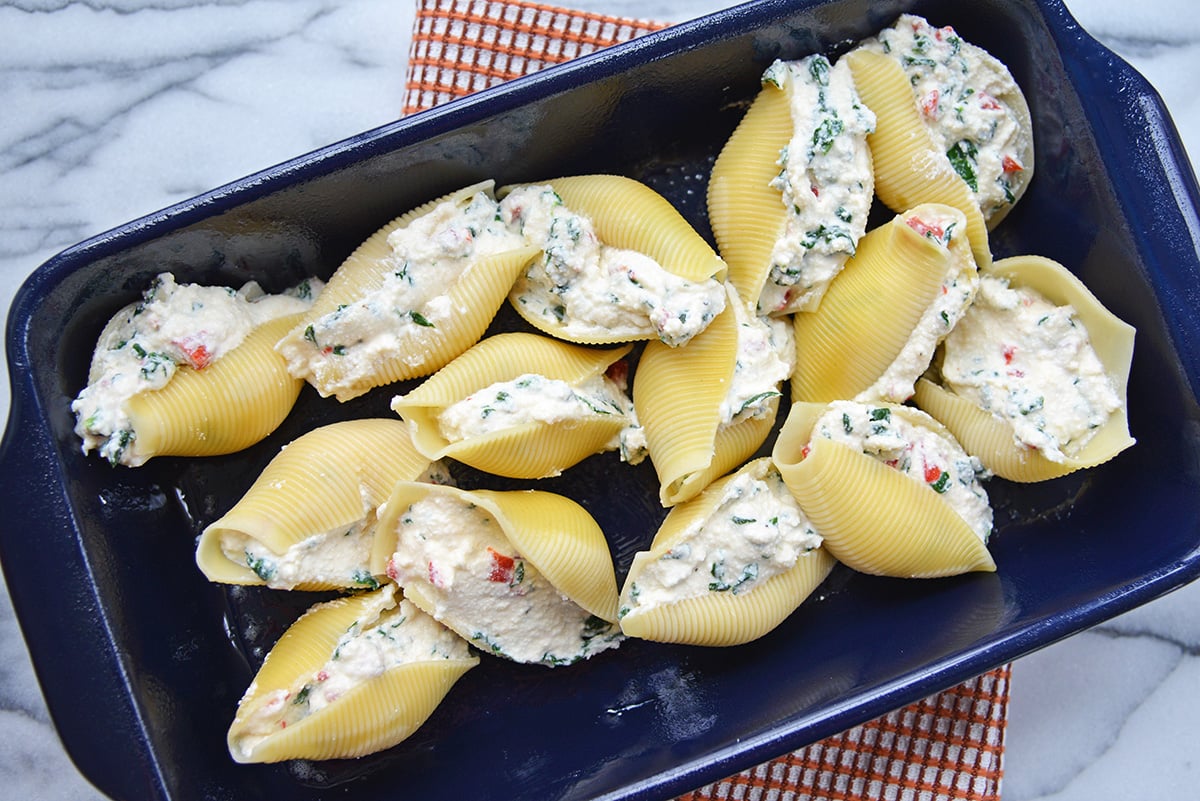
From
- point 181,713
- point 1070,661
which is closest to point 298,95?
point 181,713

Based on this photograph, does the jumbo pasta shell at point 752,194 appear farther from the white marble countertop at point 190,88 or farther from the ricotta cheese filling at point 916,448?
the white marble countertop at point 190,88

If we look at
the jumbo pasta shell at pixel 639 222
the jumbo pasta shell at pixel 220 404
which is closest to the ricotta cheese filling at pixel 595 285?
the jumbo pasta shell at pixel 639 222

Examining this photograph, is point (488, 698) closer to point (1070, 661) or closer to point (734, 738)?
point (734, 738)

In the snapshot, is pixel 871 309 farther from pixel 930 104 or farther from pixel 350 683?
pixel 350 683

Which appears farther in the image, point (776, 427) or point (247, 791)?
point (776, 427)

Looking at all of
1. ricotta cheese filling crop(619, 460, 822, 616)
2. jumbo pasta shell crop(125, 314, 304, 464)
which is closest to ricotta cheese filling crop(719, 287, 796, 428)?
ricotta cheese filling crop(619, 460, 822, 616)

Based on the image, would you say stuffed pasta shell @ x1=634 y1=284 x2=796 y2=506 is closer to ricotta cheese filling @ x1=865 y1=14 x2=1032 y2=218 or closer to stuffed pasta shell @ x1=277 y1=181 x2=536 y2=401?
stuffed pasta shell @ x1=277 y1=181 x2=536 y2=401
